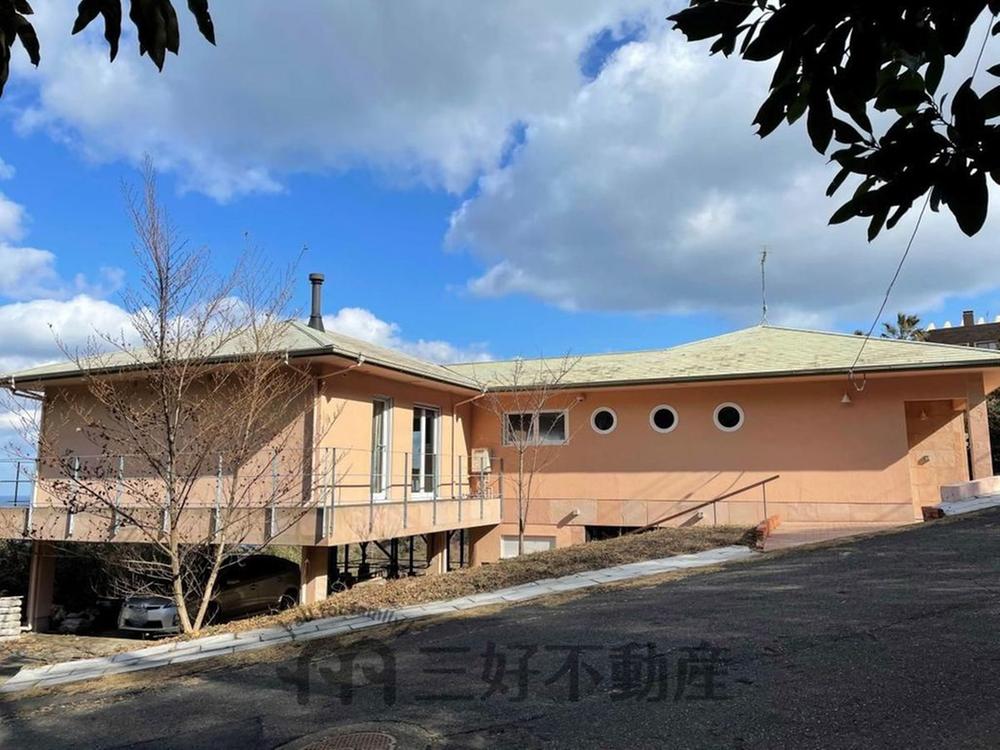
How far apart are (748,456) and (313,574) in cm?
946

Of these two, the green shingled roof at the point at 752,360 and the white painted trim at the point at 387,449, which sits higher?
the green shingled roof at the point at 752,360

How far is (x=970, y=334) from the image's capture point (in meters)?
50.8

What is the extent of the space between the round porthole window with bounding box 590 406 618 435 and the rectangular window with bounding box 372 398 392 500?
519 cm

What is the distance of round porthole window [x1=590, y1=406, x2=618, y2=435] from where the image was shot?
16.9 m

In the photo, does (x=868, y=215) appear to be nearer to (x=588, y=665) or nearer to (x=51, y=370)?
(x=588, y=665)

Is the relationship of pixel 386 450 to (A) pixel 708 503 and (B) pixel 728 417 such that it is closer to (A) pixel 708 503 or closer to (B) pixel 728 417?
(A) pixel 708 503

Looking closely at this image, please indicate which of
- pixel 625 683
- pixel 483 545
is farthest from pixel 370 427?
pixel 625 683

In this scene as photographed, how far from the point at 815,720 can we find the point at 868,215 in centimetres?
378

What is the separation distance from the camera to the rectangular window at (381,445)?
13.8m

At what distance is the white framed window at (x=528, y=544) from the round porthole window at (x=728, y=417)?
186 inches

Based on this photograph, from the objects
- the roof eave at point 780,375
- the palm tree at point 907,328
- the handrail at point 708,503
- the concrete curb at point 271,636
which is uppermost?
the palm tree at point 907,328

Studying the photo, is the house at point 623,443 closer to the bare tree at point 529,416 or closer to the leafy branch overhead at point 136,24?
the bare tree at point 529,416

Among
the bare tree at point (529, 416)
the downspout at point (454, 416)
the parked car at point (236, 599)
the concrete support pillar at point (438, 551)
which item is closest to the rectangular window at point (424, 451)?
the downspout at point (454, 416)

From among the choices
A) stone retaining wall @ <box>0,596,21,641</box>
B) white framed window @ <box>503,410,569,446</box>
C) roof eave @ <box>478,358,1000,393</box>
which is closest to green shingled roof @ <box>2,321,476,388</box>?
white framed window @ <box>503,410,569,446</box>
